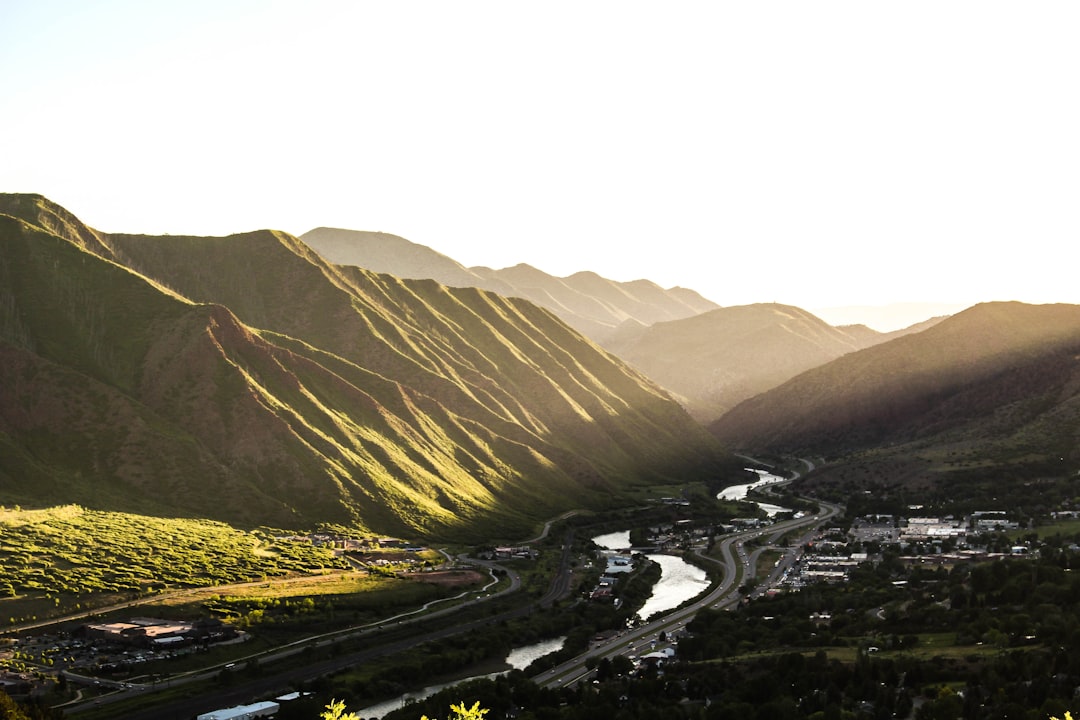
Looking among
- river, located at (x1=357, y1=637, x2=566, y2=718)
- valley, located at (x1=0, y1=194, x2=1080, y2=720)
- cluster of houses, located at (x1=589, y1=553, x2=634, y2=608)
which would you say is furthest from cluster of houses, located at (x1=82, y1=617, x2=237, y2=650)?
cluster of houses, located at (x1=589, y1=553, x2=634, y2=608)

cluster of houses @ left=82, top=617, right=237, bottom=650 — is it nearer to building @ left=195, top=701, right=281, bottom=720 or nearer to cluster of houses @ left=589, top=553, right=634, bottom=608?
building @ left=195, top=701, right=281, bottom=720

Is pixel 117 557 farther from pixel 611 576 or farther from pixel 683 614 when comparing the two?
pixel 683 614

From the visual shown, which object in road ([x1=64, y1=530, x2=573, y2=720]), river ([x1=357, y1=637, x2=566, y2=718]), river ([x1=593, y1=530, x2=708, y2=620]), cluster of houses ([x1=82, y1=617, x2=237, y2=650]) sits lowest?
river ([x1=593, y1=530, x2=708, y2=620])

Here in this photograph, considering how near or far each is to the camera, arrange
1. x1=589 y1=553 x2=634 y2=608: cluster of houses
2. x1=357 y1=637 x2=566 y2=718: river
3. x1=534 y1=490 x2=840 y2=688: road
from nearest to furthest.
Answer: x1=357 y1=637 x2=566 y2=718: river, x1=534 y1=490 x2=840 y2=688: road, x1=589 y1=553 x2=634 y2=608: cluster of houses

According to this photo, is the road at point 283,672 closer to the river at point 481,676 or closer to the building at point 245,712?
the building at point 245,712

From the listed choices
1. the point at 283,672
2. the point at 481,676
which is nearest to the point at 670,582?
the point at 481,676

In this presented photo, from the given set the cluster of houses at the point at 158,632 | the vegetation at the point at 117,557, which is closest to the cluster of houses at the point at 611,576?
the vegetation at the point at 117,557

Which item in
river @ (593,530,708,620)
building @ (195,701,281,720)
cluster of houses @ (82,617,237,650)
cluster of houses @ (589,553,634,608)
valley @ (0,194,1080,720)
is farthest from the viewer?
river @ (593,530,708,620)

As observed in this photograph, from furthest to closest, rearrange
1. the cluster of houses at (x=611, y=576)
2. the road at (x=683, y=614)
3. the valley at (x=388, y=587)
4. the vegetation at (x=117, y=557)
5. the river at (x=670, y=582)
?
the river at (x=670, y=582)
the cluster of houses at (x=611, y=576)
the vegetation at (x=117, y=557)
the road at (x=683, y=614)
the valley at (x=388, y=587)
